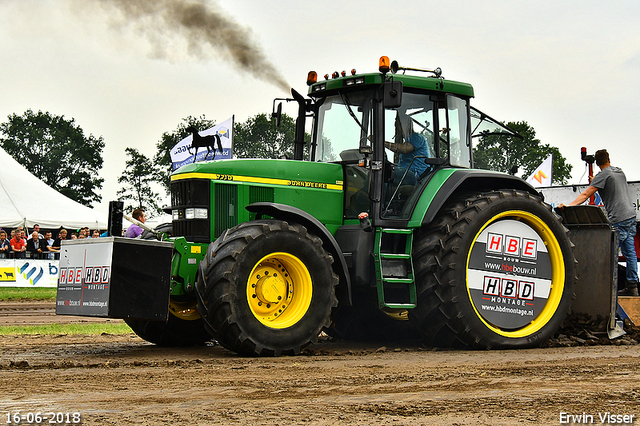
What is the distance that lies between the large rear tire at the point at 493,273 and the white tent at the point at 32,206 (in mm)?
20003

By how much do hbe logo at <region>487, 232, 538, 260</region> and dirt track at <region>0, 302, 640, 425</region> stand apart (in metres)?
1.06

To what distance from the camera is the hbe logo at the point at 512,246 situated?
8.12 meters

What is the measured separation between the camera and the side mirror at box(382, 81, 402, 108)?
24.8 feet

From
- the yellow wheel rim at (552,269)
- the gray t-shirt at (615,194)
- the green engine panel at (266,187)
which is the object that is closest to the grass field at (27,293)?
the green engine panel at (266,187)

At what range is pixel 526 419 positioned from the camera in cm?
421

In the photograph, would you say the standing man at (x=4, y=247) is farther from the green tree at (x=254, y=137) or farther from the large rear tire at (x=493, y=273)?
the green tree at (x=254, y=137)

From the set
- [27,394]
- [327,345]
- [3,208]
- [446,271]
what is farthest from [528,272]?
[3,208]

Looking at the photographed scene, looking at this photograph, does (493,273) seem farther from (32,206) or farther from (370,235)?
(32,206)

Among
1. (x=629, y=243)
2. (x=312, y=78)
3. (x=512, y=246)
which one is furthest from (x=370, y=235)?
(x=629, y=243)

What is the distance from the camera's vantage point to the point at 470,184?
27.7 feet

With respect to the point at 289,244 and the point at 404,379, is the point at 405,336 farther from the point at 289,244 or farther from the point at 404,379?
the point at 404,379

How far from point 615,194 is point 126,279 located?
219 inches

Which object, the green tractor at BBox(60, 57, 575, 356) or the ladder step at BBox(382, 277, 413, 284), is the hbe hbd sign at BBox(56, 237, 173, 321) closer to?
the green tractor at BBox(60, 57, 575, 356)

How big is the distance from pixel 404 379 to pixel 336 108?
361cm
